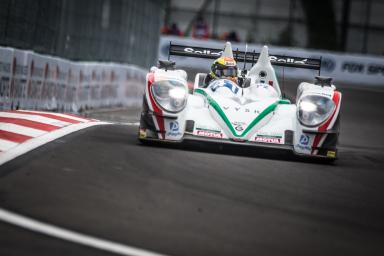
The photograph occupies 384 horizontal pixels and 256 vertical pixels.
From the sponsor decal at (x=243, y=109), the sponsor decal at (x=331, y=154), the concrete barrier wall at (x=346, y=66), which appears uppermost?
the concrete barrier wall at (x=346, y=66)

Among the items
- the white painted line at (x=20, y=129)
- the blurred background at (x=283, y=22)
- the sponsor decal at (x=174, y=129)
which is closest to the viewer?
the white painted line at (x=20, y=129)

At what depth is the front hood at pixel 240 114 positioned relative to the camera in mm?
9695

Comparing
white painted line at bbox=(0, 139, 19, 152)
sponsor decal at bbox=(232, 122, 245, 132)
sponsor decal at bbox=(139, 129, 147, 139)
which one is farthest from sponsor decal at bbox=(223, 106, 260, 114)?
white painted line at bbox=(0, 139, 19, 152)

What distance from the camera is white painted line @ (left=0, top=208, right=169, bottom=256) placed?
506cm

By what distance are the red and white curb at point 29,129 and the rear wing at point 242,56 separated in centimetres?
162

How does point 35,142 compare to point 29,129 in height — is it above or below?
below

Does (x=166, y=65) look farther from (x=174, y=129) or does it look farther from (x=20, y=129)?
(x=20, y=129)

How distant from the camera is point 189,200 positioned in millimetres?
6633

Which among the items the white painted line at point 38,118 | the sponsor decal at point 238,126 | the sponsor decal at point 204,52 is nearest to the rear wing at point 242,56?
the sponsor decal at point 204,52

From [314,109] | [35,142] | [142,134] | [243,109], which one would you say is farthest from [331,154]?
[35,142]

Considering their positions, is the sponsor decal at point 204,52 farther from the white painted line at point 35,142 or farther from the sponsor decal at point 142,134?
the sponsor decal at point 142,134

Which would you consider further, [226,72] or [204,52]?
[204,52]

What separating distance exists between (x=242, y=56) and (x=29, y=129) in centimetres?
372

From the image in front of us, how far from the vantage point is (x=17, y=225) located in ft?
17.5
